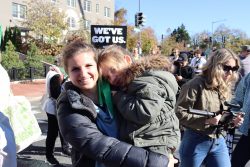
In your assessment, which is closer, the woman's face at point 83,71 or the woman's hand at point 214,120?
the woman's face at point 83,71

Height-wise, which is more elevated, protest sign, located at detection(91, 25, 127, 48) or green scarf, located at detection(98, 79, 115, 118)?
protest sign, located at detection(91, 25, 127, 48)

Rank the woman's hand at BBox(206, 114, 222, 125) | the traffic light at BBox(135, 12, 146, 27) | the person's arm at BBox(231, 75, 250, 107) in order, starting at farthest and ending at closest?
the traffic light at BBox(135, 12, 146, 27) → the person's arm at BBox(231, 75, 250, 107) → the woman's hand at BBox(206, 114, 222, 125)

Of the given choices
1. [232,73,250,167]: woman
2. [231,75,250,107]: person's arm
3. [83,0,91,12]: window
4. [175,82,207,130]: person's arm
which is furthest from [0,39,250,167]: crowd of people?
[83,0,91,12]: window

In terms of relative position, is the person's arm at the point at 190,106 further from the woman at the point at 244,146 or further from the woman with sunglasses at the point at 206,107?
the woman at the point at 244,146

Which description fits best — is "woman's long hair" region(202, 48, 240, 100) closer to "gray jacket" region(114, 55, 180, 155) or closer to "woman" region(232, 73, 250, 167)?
"woman" region(232, 73, 250, 167)

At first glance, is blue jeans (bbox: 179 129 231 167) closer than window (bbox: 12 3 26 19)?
Yes

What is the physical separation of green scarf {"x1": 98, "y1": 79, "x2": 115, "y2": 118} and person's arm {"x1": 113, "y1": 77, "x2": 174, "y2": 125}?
0.12 feet

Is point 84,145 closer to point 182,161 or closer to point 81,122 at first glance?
point 81,122

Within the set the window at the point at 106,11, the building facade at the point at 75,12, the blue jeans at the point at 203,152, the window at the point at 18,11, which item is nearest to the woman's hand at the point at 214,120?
the blue jeans at the point at 203,152

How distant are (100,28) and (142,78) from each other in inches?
344

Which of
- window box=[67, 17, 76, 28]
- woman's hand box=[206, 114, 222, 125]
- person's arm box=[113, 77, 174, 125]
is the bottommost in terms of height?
woman's hand box=[206, 114, 222, 125]

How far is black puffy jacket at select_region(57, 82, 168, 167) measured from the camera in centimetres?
191

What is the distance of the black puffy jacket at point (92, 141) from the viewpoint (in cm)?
191

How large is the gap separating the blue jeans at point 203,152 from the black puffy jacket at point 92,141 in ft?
5.55
